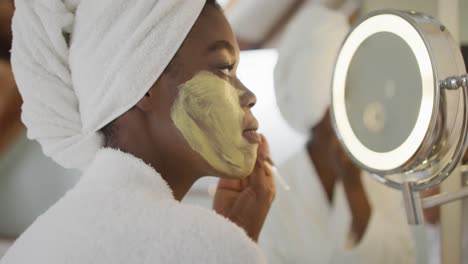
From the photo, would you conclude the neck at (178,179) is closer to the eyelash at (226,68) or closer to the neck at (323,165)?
the eyelash at (226,68)

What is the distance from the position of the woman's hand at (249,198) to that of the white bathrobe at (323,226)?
0.18 meters

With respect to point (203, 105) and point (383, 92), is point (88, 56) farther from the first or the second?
point (383, 92)

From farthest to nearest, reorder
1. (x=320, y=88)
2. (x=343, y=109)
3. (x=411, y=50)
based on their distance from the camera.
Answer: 1. (x=320, y=88)
2. (x=343, y=109)
3. (x=411, y=50)

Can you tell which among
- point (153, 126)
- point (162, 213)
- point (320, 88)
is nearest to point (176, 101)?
point (153, 126)

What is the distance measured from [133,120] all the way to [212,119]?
0.32ft

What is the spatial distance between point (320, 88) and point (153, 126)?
0.45 metres

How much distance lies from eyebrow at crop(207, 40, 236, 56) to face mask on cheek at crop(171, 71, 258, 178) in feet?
0.11

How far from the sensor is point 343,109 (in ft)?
2.50

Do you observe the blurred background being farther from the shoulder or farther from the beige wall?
the shoulder

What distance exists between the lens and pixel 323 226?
108cm

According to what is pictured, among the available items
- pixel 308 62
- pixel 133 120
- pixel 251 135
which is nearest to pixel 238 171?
pixel 251 135

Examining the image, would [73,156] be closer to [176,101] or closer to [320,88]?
[176,101]

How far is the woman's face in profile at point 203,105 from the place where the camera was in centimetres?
64

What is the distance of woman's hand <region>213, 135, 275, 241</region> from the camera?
766mm
